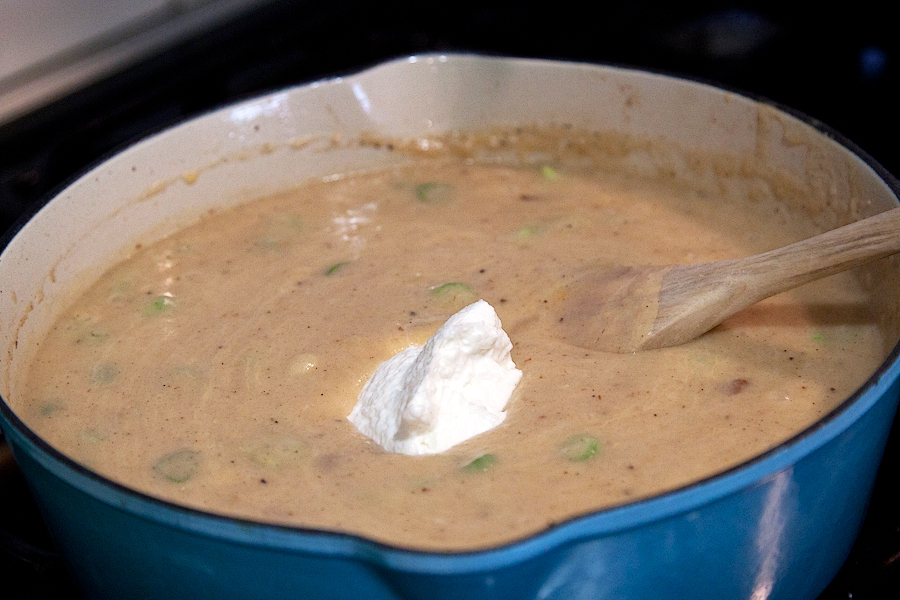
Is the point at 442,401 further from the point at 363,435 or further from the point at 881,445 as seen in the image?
the point at 881,445

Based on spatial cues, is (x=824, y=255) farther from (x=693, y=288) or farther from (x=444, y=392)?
(x=444, y=392)

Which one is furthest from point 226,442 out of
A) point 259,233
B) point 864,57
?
point 864,57

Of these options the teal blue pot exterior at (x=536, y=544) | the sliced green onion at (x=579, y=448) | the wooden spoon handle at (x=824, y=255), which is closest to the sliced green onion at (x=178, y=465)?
the teal blue pot exterior at (x=536, y=544)

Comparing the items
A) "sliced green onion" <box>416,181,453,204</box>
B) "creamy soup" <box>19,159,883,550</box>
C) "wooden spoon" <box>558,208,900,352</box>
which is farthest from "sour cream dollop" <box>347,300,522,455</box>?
"sliced green onion" <box>416,181,453,204</box>

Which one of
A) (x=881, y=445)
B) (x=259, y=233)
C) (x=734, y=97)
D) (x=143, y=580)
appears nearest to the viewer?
(x=143, y=580)

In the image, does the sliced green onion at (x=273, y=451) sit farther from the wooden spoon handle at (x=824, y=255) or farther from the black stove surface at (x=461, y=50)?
the wooden spoon handle at (x=824, y=255)

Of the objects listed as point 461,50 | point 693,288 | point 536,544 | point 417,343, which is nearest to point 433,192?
point 461,50

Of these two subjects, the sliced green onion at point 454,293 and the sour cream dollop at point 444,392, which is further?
the sliced green onion at point 454,293
